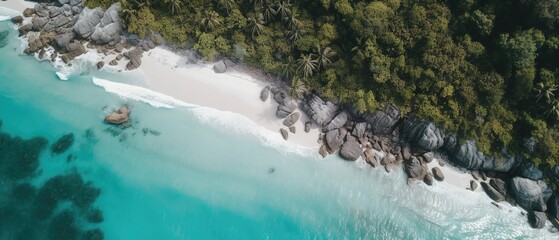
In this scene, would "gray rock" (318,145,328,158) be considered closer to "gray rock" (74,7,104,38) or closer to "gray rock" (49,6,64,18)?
"gray rock" (74,7,104,38)

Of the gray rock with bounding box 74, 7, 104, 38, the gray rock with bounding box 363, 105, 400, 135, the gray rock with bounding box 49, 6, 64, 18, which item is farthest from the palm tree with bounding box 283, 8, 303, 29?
the gray rock with bounding box 49, 6, 64, 18

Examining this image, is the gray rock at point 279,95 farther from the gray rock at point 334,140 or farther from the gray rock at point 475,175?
the gray rock at point 475,175

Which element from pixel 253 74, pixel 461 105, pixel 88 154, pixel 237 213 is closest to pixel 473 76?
pixel 461 105

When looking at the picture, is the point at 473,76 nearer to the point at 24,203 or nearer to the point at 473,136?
the point at 473,136

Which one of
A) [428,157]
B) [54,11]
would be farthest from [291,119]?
[54,11]

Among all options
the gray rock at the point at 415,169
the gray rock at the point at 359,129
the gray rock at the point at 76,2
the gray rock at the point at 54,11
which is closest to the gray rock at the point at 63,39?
the gray rock at the point at 54,11

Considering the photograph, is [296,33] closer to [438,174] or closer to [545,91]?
[438,174]
